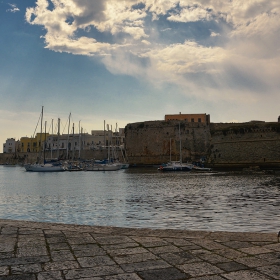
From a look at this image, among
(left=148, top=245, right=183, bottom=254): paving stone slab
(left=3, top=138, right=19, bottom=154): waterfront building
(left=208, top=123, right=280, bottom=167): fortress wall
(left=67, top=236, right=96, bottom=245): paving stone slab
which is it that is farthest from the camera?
(left=3, top=138, right=19, bottom=154): waterfront building

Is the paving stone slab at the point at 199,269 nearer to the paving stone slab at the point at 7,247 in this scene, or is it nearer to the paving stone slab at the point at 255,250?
the paving stone slab at the point at 255,250

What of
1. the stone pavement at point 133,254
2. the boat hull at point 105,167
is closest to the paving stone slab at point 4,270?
the stone pavement at point 133,254

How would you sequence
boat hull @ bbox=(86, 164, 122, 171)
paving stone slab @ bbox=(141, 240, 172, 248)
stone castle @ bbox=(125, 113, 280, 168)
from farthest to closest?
stone castle @ bbox=(125, 113, 280, 168) < boat hull @ bbox=(86, 164, 122, 171) < paving stone slab @ bbox=(141, 240, 172, 248)

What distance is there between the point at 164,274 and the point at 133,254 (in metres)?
0.58

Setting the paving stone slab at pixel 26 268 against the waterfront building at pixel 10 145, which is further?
the waterfront building at pixel 10 145

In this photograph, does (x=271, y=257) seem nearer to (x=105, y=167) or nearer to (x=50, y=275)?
(x=50, y=275)

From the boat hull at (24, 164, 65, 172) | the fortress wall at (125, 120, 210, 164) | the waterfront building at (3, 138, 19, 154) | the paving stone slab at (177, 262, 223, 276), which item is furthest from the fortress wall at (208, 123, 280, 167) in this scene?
the waterfront building at (3, 138, 19, 154)

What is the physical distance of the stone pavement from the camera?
2.63 meters

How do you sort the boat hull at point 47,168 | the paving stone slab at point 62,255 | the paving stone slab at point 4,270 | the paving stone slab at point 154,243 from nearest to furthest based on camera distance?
the paving stone slab at point 4,270, the paving stone slab at point 62,255, the paving stone slab at point 154,243, the boat hull at point 47,168

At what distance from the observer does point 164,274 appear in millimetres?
2625

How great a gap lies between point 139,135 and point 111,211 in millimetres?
34890

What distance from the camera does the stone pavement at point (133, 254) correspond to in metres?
2.63

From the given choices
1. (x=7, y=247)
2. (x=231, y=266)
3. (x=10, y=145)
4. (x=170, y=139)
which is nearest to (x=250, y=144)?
(x=170, y=139)

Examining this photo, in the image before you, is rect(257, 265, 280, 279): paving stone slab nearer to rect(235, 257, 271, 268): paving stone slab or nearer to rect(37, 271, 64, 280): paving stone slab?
rect(235, 257, 271, 268): paving stone slab
